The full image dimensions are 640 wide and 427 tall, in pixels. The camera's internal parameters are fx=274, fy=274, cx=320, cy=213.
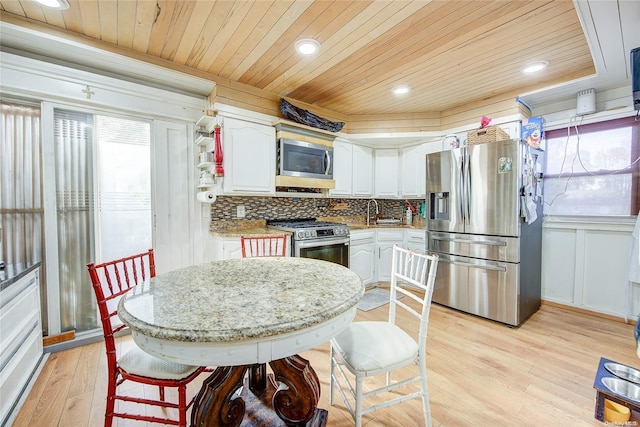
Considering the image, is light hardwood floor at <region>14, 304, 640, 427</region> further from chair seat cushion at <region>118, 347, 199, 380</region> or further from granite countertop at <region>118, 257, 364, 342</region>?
granite countertop at <region>118, 257, 364, 342</region>

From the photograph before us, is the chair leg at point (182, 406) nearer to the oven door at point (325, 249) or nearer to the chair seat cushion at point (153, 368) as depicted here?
the chair seat cushion at point (153, 368)

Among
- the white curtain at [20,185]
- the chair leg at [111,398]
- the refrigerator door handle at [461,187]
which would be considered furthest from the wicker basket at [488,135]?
the white curtain at [20,185]

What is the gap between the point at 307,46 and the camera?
2123mm

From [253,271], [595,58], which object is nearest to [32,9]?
[253,271]

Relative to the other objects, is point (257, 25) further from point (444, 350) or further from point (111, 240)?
point (444, 350)

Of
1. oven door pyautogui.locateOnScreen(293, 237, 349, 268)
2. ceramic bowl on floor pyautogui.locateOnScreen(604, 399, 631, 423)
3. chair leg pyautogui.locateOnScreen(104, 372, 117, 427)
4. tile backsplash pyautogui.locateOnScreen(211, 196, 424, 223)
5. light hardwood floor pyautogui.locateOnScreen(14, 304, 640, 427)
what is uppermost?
tile backsplash pyautogui.locateOnScreen(211, 196, 424, 223)

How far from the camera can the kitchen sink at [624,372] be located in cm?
164

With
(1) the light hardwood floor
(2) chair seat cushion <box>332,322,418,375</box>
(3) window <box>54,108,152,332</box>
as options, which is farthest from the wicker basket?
(3) window <box>54,108,152,332</box>

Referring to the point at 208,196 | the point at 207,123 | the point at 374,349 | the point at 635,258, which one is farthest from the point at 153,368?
the point at 635,258

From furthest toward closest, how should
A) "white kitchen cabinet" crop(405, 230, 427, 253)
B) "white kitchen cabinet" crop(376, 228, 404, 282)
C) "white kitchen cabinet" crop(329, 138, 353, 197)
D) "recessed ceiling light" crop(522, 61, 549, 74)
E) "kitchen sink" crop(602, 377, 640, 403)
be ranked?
"white kitchen cabinet" crop(376, 228, 404, 282) < "white kitchen cabinet" crop(329, 138, 353, 197) < "white kitchen cabinet" crop(405, 230, 427, 253) < "recessed ceiling light" crop(522, 61, 549, 74) < "kitchen sink" crop(602, 377, 640, 403)

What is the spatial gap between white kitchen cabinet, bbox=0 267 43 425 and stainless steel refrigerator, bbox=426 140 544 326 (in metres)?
3.45

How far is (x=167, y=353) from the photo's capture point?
0.85 m

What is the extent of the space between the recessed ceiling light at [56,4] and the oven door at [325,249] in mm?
2355

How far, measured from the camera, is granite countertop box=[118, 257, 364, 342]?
81 cm
